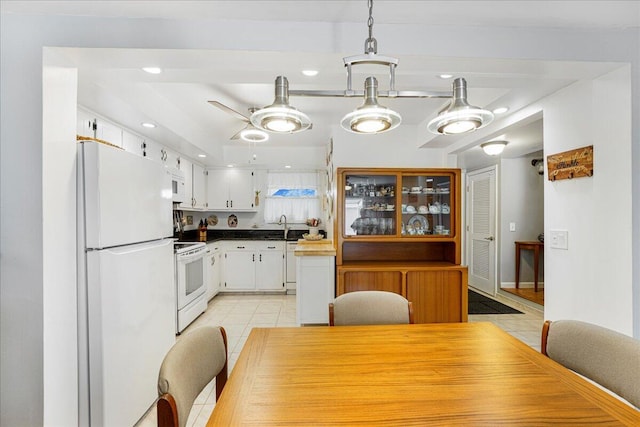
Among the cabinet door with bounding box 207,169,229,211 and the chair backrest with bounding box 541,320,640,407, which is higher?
the cabinet door with bounding box 207,169,229,211

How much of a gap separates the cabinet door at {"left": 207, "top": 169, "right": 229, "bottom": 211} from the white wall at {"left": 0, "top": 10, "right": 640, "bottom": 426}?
3587mm

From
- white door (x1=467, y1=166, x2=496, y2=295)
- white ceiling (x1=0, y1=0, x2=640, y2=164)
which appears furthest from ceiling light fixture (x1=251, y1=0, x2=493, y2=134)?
white door (x1=467, y1=166, x2=496, y2=295)

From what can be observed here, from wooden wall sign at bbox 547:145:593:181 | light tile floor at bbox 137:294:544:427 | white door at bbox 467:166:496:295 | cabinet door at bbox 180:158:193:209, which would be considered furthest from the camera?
white door at bbox 467:166:496:295

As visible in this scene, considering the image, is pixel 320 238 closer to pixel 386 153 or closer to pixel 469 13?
pixel 386 153

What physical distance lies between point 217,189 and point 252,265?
1.43m

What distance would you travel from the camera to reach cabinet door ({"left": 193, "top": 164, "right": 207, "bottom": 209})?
4.73 metres

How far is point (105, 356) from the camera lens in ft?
5.48

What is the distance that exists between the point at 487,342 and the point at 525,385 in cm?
35

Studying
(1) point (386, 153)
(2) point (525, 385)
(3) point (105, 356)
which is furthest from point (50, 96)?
(1) point (386, 153)

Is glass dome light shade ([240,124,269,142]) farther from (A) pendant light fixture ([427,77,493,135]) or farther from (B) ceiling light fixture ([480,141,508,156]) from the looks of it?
(B) ceiling light fixture ([480,141,508,156])

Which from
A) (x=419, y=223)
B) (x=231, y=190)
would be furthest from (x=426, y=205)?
(x=231, y=190)

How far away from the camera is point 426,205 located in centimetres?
371

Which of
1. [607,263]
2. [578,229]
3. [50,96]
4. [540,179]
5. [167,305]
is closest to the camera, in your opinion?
[50,96]

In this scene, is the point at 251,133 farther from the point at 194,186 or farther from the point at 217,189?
the point at 217,189
